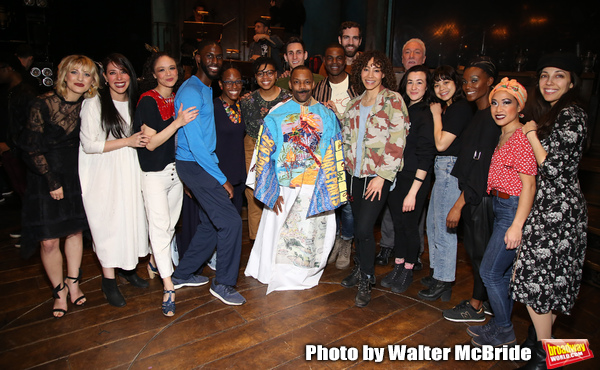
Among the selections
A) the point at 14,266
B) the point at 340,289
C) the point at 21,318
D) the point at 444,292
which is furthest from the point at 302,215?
Answer: the point at 14,266

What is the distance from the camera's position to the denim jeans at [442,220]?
2.68 m

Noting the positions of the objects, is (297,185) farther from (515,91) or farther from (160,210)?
(515,91)

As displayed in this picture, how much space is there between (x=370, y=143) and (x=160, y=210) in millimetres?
1549

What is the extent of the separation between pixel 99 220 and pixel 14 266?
156 cm

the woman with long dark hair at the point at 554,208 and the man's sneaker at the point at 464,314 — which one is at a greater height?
the woman with long dark hair at the point at 554,208

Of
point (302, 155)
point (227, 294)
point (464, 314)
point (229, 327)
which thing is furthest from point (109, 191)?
point (464, 314)

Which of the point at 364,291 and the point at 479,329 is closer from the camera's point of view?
the point at 479,329

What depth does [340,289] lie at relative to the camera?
3.08 meters

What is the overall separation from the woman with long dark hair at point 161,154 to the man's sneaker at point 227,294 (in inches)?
12.5

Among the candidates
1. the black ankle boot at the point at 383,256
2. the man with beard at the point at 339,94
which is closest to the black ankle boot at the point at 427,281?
the black ankle boot at the point at 383,256

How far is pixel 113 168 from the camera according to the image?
2.60m

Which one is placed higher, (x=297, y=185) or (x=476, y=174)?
(x=476, y=174)

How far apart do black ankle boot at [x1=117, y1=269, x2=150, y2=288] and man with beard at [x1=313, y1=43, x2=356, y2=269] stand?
63.4 inches

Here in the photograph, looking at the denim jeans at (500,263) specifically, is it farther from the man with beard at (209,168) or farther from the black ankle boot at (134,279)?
the black ankle boot at (134,279)
